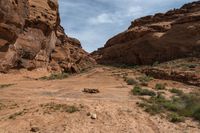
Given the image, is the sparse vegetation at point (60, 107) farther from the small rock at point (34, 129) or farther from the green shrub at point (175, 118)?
the green shrub at point (175, 118)

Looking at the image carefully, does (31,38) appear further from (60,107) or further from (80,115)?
(80,115)

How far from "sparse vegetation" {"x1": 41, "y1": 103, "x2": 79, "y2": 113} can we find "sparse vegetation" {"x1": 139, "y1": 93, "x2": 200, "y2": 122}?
3.03m

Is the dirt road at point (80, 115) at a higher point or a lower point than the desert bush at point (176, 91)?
lower

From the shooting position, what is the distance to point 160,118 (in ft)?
48.0

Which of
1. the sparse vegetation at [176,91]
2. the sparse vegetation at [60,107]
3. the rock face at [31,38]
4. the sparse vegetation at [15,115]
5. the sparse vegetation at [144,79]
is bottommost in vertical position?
the sparse vegetation at [15,115]

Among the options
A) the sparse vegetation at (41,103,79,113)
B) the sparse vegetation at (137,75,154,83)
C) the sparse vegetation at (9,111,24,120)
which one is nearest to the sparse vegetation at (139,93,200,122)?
A: the sparse vegetation at (41,103,79,113)

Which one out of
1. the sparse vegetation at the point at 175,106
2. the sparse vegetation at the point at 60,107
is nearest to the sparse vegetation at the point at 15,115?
the sparse vegetation at the point at 60,107

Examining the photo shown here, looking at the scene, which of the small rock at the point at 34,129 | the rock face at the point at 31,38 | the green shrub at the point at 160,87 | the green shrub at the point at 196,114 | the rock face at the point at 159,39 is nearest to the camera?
the small rock at the point at 34,129

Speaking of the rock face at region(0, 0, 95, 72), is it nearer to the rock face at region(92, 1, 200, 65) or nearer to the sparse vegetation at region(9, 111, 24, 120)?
the rock face at region(92, 1, 200, 65)

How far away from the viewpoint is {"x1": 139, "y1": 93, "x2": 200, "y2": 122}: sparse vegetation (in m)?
15.1

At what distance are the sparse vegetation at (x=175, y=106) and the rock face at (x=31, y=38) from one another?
14.2m

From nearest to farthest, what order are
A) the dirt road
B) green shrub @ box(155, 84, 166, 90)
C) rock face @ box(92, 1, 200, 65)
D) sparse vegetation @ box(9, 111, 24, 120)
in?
the dirt road, sparse vegetation @ box(9, 111, 24, 120), green shrub @ box(155, 84, 166, 90), rock face @ box(92, 1, 200, 65)

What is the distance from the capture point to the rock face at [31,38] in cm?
2803

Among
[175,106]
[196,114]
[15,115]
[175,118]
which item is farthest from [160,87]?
[15,115]
